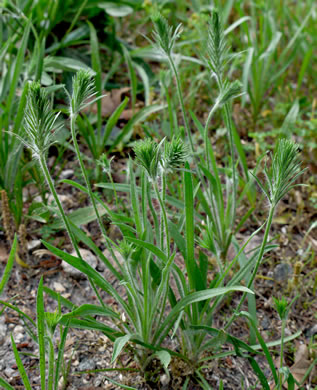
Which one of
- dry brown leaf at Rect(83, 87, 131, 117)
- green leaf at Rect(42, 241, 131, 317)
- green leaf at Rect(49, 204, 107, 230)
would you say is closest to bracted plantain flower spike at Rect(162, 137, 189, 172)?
green leaf at Rect(42, 241, 131, 317)

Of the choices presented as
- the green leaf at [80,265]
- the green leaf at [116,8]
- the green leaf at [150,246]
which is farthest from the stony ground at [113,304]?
the green leaf at [116,8]

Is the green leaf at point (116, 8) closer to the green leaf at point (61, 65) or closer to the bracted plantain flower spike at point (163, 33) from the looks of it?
the green leaf at point (61, 65)

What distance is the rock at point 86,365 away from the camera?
159cm

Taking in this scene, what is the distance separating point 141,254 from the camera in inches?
57.4

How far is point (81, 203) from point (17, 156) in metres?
0.40

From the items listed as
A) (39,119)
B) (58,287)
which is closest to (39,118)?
(39,119)

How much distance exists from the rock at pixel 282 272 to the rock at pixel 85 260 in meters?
0.76

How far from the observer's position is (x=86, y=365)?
1.60 m

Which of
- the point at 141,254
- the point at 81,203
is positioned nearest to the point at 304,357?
the point at 141,254

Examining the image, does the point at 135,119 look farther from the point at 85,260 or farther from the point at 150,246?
the point at 150,246

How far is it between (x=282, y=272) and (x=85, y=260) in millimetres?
824

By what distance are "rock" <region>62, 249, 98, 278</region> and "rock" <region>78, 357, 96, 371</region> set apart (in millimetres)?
386

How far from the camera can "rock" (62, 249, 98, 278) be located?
6.25ft

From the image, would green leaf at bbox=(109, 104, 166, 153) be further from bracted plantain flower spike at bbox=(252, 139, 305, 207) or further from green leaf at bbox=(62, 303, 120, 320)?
bracted plantain flower spike at bbox=(252, 139, 305, 207)
